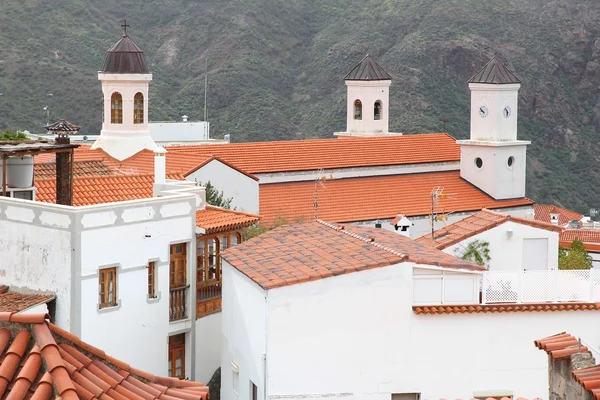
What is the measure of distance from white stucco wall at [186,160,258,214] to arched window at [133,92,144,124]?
3.90 m

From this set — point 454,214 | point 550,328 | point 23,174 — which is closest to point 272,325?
point 550,328

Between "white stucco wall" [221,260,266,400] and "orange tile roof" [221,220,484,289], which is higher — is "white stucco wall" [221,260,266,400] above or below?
below

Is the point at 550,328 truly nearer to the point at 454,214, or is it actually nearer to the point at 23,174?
the point at 23,174

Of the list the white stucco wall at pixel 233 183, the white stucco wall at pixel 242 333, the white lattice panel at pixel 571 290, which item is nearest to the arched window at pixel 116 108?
the white stucco wall at pixel 233 183

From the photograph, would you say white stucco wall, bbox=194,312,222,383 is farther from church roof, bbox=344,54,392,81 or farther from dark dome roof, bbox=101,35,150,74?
church roof, bbox=344,54,392,81

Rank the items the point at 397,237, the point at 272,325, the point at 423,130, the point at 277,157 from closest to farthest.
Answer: the point at 272,325, the point at 397,237, the point at 277,157, the point at 423,130

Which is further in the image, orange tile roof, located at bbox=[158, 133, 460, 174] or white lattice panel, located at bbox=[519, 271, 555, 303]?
orange tile roof, located at bbox=[158, 133, 460, 174]

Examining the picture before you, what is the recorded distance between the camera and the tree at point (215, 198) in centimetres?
3538

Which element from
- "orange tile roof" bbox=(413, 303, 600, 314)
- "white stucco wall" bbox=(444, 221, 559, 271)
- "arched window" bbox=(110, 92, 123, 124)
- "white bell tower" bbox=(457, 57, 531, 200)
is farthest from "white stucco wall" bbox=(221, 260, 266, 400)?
"white bell tower" bbox=(457, 57, 531, 200)

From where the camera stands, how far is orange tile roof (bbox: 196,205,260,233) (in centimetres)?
2439

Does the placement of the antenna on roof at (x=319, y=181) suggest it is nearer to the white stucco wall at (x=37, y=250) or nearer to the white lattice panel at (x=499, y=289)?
the white stucco wall at (x=37, y=250)

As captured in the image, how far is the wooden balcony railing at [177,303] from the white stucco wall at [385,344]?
405cm

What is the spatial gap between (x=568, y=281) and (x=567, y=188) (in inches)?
1964

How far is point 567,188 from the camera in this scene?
226 ft
